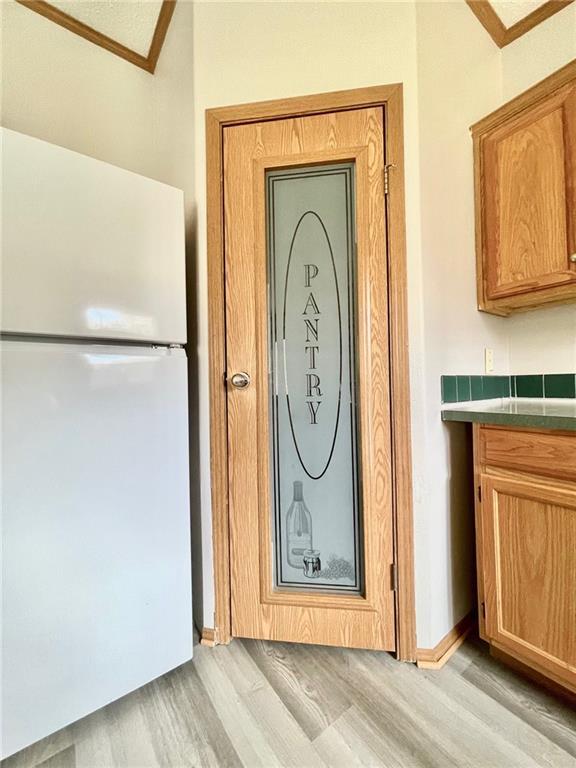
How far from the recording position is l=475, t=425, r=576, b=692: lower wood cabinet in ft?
3.50

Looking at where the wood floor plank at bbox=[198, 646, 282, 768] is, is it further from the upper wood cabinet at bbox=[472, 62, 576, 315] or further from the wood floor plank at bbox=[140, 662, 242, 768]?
the upper wood cabinet at bbox=[472, 62, 576, 315]

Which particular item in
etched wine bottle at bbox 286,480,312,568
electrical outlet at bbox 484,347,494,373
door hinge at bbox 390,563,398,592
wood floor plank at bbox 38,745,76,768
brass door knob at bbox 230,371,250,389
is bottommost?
wood floor plank at bbox 38,745,76,768

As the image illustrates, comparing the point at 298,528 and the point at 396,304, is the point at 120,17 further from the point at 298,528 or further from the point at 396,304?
the point at 298,528

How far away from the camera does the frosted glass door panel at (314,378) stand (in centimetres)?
135

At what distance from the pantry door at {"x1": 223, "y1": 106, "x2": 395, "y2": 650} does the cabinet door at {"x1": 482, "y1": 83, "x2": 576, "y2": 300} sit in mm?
642

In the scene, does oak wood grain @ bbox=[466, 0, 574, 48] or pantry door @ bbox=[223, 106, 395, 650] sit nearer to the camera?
pantry door @ bbox=[223, 106, 395, 650]

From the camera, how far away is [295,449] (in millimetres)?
1386

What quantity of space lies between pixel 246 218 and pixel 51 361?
0.85m

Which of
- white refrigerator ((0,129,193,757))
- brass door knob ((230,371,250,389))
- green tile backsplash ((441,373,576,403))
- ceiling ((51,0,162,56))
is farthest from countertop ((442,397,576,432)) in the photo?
ceiling ((51,0,162,56))

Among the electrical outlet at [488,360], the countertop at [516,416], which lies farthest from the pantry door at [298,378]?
the electrical outlet at [488,360]

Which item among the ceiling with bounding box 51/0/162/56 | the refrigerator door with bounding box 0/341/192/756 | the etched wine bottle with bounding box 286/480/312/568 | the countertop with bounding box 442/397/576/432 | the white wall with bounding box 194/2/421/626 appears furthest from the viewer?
the ceiling with bounding box 51/0/162/56

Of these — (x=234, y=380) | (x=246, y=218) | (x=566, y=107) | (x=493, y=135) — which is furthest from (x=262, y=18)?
(x=234, y=380)

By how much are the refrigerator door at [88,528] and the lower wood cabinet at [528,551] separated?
1.03 meters

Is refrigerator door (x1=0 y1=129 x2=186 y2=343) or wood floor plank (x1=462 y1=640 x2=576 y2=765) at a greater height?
refrigerator door (x1=0 y1=129 x2=186 y2=343)
